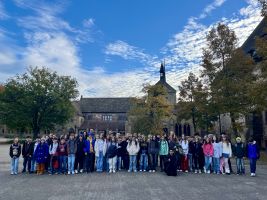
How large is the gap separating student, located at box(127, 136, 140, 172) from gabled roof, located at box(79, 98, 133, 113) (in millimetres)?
61371

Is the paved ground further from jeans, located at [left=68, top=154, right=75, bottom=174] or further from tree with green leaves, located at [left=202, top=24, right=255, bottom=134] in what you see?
tree with green leaves, located at [left=202, top=24, right=255, bottom=134]

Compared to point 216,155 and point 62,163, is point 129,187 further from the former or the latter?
point 216,155

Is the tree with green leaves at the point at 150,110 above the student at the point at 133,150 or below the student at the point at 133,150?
above

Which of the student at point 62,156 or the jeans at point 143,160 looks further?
the jeans at point 143,160

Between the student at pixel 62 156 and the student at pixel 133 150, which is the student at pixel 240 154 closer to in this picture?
the student at pixel 133 150

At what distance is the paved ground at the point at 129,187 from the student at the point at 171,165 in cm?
43

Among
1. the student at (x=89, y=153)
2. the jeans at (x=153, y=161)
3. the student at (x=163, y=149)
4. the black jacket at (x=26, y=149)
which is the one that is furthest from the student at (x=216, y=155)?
the black jacket at (x=26, y=149)

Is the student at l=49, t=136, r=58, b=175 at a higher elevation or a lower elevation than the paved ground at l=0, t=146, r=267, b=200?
higher

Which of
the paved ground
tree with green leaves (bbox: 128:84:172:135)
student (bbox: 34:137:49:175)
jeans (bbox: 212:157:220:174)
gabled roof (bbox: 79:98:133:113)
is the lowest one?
the paved ground

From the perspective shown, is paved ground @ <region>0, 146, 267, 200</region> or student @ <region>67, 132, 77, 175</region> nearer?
paved ground @ <region>0, 146, 267, 200</region>

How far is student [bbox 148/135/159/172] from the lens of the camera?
16.1 metres

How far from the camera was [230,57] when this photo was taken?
86.2 feet

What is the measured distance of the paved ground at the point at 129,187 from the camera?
9.60 m

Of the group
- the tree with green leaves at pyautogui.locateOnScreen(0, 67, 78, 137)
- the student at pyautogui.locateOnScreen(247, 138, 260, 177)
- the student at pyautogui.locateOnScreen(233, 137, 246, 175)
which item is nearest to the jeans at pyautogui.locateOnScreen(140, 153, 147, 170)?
the student at pyautogui.locateOnScreen(233, 137, 246, 175)
